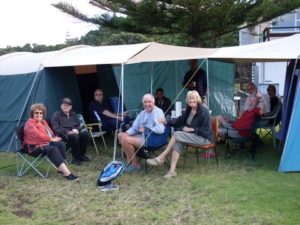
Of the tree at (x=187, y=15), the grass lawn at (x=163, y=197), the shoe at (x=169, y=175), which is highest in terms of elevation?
the tree at (x=187, y=15)

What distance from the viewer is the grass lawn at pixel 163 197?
378 centimetres

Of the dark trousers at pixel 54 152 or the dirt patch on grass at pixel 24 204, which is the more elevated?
the dark trousers at pixel 54 152

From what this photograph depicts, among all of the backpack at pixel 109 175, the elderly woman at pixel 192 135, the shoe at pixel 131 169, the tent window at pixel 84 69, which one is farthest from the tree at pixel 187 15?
the backpack at pixel 109 175

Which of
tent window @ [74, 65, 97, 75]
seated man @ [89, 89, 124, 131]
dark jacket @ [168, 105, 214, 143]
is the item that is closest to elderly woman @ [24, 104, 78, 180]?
dark jacket @ [168, 105, 214, 143]

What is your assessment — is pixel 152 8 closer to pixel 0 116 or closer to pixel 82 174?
pixel 0 116

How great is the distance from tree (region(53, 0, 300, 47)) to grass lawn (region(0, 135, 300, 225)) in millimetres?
6048

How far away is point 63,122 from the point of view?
6.12 metres

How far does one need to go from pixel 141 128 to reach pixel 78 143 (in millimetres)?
1050

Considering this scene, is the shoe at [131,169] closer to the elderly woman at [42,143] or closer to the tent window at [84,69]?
the elderly woman at [42,143]

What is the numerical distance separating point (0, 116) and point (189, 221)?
4.79 m

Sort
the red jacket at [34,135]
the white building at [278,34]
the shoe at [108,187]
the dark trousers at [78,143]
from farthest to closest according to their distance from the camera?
the white building at [278,34] < the dark trousers at [78,143] < the red jacket at [34,135] < the shoe at [108,187]

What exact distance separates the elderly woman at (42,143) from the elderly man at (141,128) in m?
0.71

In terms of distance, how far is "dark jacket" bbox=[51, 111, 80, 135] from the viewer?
6.04m

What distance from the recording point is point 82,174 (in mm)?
5441
